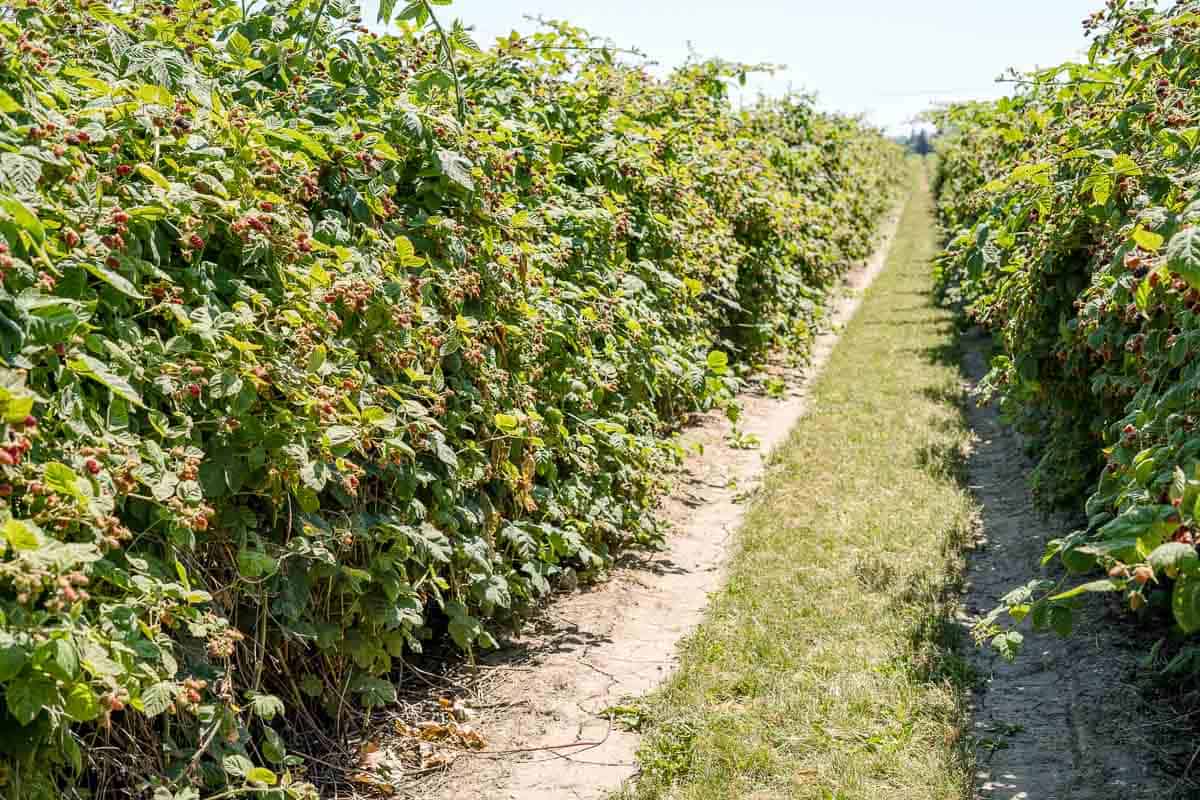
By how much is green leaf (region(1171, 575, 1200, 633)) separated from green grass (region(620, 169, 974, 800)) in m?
1.53

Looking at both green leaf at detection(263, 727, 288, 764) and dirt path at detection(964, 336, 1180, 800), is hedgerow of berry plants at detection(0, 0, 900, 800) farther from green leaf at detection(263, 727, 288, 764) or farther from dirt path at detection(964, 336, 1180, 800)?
dirt path at detection(964, 336, 1180, 800)

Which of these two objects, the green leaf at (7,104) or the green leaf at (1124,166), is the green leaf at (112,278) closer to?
the green leaf at (7,104)

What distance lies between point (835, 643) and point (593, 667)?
105 centimetres

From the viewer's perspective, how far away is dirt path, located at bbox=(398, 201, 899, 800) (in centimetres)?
387

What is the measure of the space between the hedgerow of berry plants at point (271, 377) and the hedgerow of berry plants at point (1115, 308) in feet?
6.58

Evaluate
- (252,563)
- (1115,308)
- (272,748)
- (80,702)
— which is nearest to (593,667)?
(272,748)

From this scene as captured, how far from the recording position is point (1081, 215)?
4.82 meters

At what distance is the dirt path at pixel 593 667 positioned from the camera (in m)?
3.87

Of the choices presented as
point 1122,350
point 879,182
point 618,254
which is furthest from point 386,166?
point 879,182

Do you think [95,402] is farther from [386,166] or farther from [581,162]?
[581,162]

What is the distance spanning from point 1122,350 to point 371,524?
294 cm

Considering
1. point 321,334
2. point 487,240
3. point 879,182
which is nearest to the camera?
point 321,334

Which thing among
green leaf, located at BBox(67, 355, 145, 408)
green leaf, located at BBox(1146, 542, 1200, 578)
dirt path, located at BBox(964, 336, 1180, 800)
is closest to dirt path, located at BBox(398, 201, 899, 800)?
dirt path, located at BBox(964, 336, 1180, 800)

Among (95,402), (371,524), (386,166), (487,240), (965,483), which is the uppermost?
(386,166)
